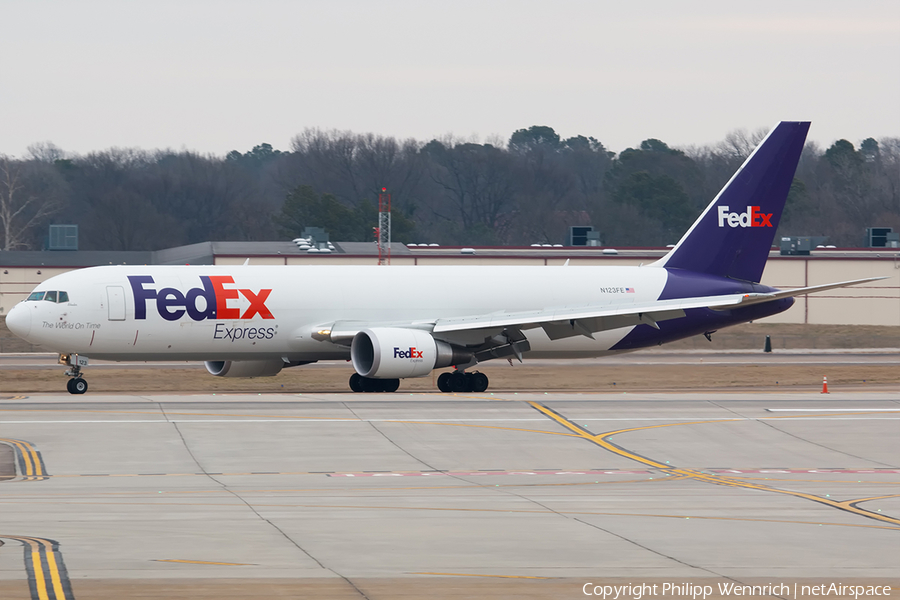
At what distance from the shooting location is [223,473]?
2420cm

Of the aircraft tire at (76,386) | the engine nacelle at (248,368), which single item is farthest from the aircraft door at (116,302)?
the engine nacelle at (248,368)

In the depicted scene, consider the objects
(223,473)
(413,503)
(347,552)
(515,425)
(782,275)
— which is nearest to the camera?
(347,552)

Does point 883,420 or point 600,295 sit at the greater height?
point 600,295

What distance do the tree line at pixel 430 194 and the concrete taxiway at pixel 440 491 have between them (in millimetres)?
87408

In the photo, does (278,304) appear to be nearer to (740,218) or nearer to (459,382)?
(459,382)

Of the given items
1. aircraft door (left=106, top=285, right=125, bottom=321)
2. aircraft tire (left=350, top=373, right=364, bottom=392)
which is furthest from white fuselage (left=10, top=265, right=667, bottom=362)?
aircraft tire (left=350, top=373, right=364, bottom=392)

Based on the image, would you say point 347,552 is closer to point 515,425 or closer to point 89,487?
point 89,487

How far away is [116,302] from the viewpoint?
38.9m

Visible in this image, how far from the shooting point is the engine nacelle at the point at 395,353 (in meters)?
38.9

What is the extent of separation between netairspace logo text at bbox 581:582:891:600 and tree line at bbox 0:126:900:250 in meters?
107

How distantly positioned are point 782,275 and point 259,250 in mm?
35853

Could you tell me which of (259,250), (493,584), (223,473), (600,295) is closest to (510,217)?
(259,250)

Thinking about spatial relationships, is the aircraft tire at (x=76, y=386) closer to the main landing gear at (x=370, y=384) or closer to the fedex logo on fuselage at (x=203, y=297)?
→ the fedex logo on fuselage at (x=203, y=297)

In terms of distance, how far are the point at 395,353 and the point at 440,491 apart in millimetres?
17265
